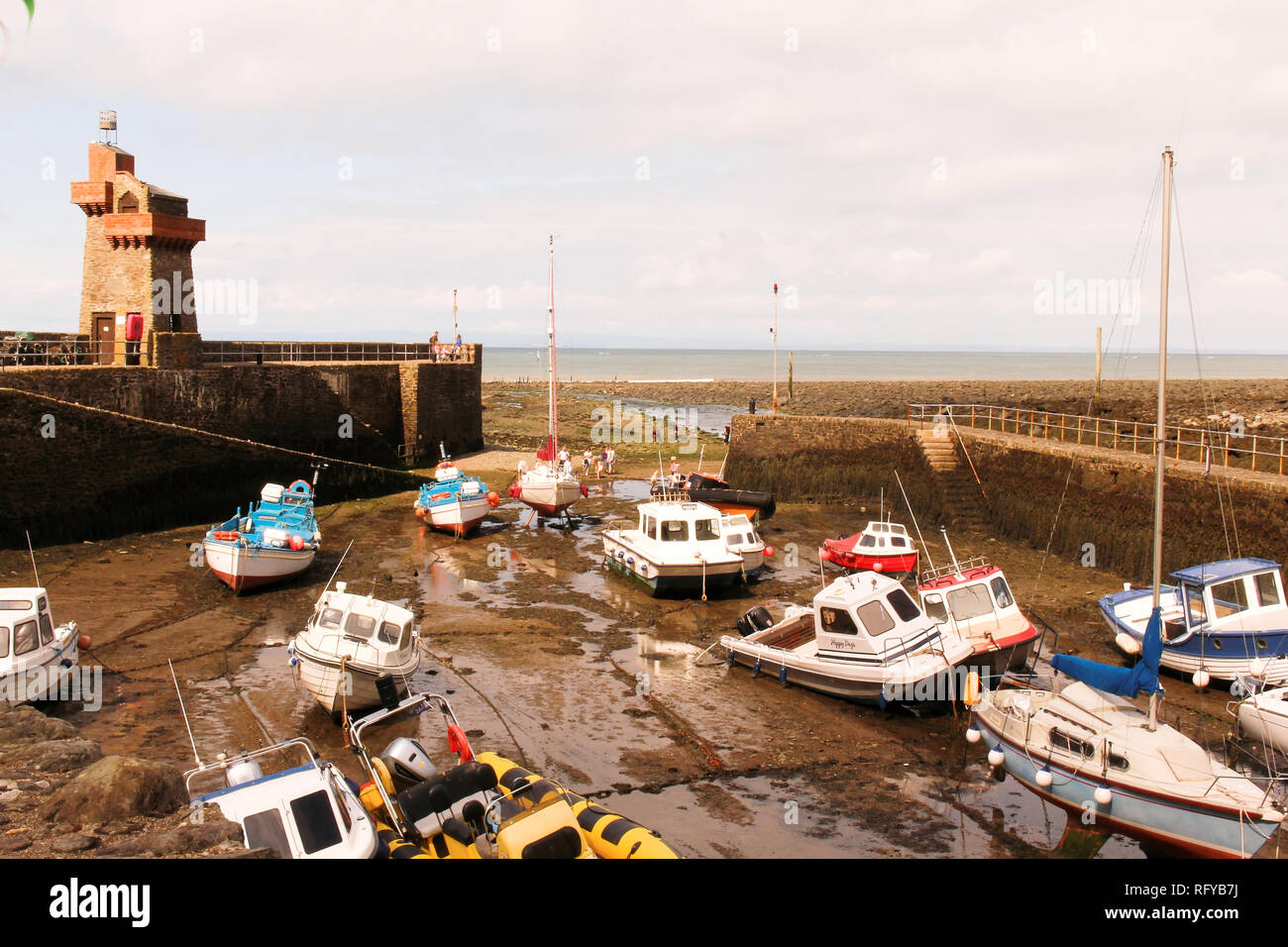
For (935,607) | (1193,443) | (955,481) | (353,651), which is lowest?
(353,651)

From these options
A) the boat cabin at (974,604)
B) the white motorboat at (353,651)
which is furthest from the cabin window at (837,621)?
the white motorboat at (353,651)

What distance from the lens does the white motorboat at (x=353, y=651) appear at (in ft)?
46.4

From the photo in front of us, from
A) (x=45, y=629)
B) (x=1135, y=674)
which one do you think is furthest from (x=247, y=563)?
(x=1135, y=674)

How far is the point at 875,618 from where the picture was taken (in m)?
15.3

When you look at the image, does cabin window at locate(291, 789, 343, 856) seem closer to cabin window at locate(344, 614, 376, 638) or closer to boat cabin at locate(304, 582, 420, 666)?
boat cabin at locate(304, 582, 420, 666)

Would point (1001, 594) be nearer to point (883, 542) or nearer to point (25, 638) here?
point (883, 542)

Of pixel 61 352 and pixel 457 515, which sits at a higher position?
pixel 61 352

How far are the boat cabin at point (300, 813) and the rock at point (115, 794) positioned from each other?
329 millimetres

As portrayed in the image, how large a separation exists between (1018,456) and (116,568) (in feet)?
82.8

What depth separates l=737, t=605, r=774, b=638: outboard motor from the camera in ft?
58.1

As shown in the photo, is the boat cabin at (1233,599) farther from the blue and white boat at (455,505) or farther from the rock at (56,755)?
the blue and white boat at (455,505)

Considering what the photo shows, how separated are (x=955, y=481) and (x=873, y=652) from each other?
1654 cm

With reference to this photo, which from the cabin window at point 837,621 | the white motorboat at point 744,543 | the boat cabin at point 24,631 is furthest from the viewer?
the white motorboat at point 744,543

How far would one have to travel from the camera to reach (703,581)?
21219 mm
